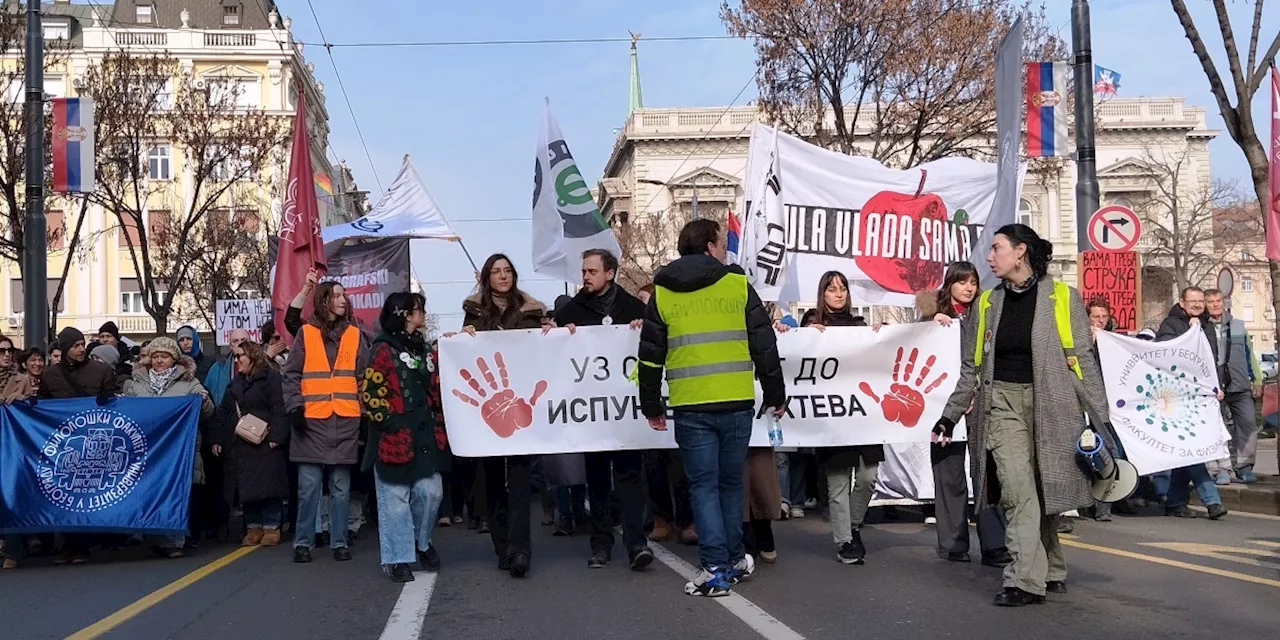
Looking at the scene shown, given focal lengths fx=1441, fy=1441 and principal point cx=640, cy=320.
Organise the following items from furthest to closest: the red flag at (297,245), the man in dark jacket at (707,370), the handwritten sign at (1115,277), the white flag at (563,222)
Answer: the handwritten sign at (1115,277) < the red flag at (297,245) < the white flag at (563,222) < the man in dark jacket at (707,370)

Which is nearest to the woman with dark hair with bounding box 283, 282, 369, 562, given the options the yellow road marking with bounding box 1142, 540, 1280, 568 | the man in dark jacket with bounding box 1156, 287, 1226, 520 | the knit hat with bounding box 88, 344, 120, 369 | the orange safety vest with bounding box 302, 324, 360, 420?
the orange safety vest with bounding box 302, 324, 360, 420

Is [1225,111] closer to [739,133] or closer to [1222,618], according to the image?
[1222,618]

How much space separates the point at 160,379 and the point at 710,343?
5587mm

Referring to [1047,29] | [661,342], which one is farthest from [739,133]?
[661,342]

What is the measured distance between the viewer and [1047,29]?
27.2 m

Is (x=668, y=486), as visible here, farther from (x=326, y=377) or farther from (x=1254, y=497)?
(x=1254, y=497)

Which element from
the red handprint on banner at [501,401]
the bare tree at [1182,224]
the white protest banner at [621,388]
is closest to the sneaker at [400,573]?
the white protest banner at [621,388]

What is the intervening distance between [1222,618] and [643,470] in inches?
170

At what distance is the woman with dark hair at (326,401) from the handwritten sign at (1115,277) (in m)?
8.83

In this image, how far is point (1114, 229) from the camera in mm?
15609

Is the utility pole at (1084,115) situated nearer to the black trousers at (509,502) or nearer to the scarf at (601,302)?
the scarf at (601,302)

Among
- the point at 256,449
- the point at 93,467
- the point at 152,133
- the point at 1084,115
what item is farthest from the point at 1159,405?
the point at 152,133

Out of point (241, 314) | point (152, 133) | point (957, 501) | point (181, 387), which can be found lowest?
point (957, 501)

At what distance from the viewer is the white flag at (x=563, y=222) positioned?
1320 cm
